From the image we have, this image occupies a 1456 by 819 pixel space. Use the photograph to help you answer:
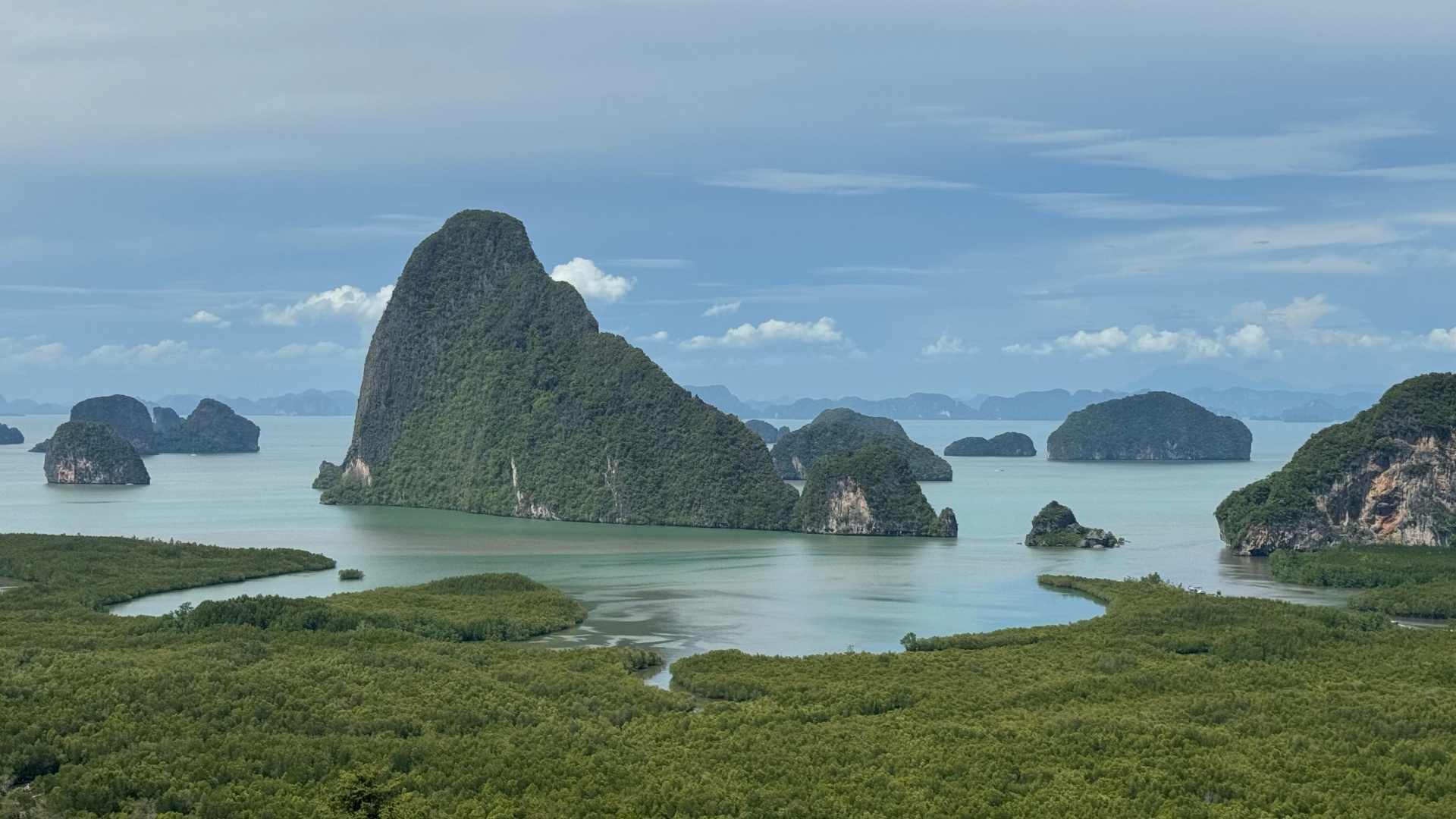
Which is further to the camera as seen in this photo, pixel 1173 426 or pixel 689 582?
pixel 1173 426

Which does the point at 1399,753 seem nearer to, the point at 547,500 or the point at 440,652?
the point at 440,652

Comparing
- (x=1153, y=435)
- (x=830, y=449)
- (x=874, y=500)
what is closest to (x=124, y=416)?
(x=830, y=449)

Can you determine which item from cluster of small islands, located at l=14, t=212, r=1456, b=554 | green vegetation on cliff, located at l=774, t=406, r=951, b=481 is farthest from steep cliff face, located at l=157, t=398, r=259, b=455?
green vegetation on cliff, located at l=774, t=406, r=951, b=481

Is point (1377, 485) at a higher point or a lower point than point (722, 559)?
higher

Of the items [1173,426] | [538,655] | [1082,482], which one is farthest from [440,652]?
[1173,426]

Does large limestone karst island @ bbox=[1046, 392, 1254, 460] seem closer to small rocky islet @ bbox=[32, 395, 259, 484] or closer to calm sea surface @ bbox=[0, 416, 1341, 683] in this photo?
calm sea surface @ bbox=[0, 416, 1341, 683]

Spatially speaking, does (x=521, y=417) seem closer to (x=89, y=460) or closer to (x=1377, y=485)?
(x=89, y=460)
